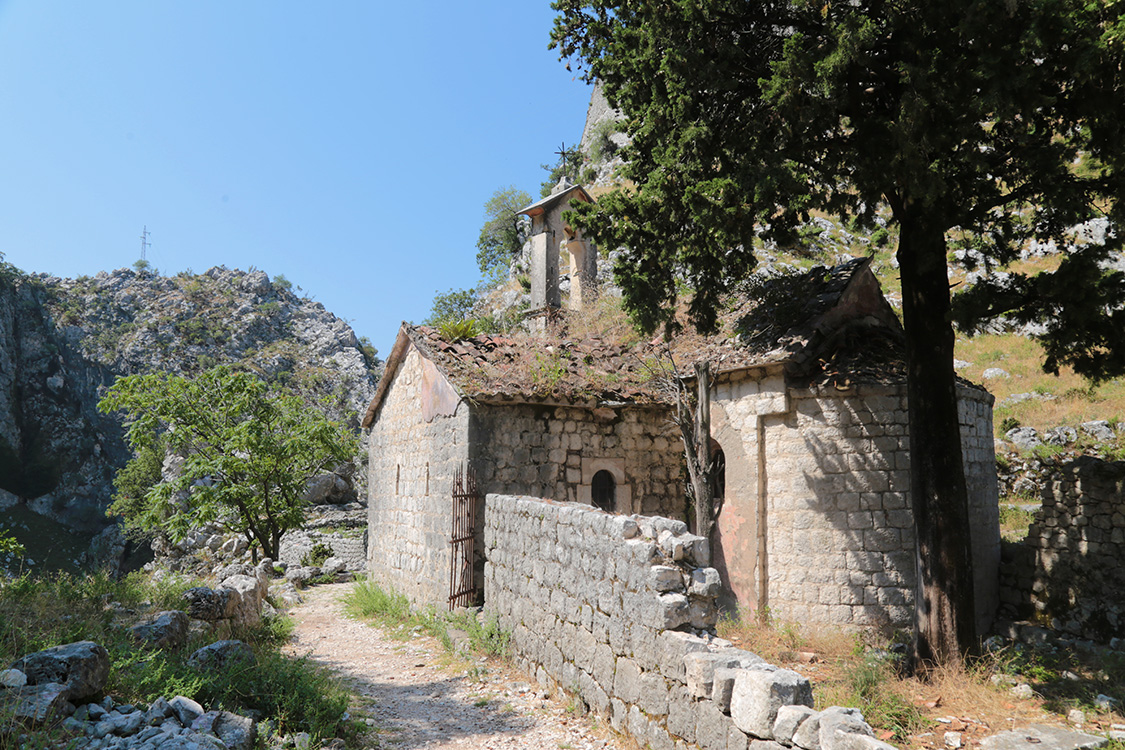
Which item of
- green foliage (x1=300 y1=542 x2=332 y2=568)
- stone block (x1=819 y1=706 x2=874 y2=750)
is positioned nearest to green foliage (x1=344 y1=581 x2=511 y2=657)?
green foliage (x1=300 y1=542 x2=332 y2=568)

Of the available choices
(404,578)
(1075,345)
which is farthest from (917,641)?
(404,578)

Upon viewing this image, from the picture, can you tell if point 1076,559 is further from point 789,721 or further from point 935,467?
point 789,721

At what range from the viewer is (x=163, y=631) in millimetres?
5480

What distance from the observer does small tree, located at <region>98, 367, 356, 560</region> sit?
16844 millimetres

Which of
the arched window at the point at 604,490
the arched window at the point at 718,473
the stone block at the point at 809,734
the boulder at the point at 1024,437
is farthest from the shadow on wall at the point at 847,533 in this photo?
the boulder at the point at 1024,437

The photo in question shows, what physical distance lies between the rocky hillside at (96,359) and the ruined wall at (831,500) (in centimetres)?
3717

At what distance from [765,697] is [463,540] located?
668cm

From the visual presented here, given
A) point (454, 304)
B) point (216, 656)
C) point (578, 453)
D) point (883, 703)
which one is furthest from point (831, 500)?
point (454, 304)

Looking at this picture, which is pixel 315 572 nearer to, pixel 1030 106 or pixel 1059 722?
pixel 1059 722

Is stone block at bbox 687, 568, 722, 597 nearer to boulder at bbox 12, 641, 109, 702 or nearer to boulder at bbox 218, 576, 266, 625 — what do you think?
boulder at bbox 12, 641, 109, 702

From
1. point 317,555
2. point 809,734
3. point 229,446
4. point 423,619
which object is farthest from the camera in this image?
point 317,555

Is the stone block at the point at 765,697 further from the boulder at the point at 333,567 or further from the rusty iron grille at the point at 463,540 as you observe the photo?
the boulder at the point at 333,567

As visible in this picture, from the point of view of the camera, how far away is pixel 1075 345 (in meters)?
7.95

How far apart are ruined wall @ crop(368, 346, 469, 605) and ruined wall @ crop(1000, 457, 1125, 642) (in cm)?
899
